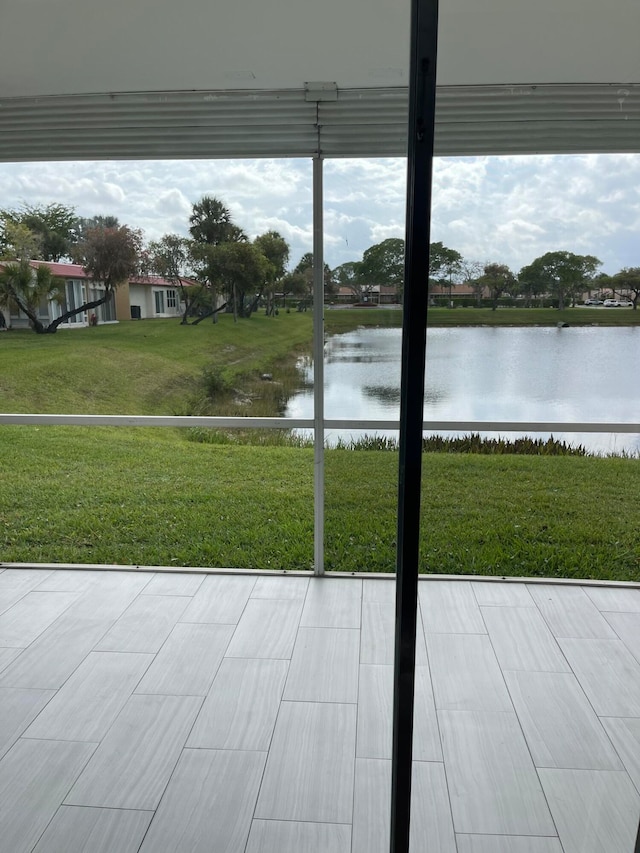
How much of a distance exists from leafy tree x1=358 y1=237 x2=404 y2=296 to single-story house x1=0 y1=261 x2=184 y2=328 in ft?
4.89

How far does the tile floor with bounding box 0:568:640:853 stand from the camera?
1.26 meters

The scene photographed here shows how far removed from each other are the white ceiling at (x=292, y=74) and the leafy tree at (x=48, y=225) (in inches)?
40.2

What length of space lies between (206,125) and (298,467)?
2113mm

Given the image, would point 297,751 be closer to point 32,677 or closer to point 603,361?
point 32,677

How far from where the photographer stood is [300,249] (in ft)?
9.57

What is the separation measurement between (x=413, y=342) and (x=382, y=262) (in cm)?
118

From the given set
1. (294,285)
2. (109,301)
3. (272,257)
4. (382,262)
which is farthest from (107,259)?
(382,262)

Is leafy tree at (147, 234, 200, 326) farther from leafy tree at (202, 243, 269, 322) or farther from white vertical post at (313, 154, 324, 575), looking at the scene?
white vertical post at (313, 154, 324, 575)

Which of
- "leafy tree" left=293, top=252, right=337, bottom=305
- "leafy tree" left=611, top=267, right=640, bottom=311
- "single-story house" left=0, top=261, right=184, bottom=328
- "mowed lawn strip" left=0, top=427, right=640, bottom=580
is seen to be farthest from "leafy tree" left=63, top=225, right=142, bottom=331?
"leafy tree" left=611, top=267, right=640, bottom=311

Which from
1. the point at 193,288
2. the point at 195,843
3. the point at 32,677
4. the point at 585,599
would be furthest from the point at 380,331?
the point at 193,288

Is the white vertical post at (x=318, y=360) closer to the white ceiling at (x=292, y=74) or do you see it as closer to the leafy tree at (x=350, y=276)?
the leafy tree at (x=350, y=276)

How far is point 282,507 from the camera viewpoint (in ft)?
13.6

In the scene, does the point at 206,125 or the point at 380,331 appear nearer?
the point at 380,331

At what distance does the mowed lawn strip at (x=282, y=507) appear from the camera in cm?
133
